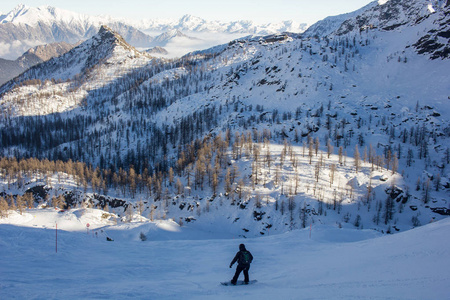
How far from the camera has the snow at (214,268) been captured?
14383 millimetres

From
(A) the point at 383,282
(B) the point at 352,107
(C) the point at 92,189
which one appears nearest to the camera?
(A) the point at 383,282

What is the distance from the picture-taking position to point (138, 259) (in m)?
25.8

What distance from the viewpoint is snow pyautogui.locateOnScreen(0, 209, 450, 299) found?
14383 millimetres

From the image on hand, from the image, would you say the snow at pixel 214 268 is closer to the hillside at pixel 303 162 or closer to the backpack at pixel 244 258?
the backpack at pixel 244 258

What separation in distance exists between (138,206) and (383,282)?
3842 inches

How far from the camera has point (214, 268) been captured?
23.3 meters

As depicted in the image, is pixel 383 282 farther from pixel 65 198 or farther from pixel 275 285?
pixel 65 198

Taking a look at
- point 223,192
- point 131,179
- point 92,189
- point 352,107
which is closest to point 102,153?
point 92,189

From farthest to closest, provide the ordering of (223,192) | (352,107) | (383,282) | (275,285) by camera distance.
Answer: (352,107) → (223,192) → (275,285) → (383,282)

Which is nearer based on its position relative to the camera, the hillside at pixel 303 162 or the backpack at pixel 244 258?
the backpack at pixel 244 258

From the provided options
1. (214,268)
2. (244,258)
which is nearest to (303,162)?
(214,268)

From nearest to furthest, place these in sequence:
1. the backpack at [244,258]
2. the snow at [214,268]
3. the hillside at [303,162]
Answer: the snow at [214,268]
the backpack at [244,258]
the hillside at [303,162]

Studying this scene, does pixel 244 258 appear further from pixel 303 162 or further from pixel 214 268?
pixel 303 162

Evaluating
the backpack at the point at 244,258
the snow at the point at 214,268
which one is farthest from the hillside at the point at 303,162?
the backpack at the point at 244,258
